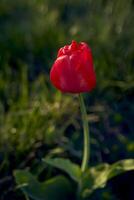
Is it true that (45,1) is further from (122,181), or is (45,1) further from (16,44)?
(122,181)

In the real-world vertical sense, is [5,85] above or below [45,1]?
below

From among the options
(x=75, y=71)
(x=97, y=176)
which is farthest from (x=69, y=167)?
(x=75, y=71)

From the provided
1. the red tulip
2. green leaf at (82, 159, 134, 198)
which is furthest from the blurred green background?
the red tulip

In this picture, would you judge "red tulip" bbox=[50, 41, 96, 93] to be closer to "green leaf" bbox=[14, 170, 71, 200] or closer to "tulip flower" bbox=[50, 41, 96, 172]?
"tulip flower" bbox=[50, 41, 96, 172]

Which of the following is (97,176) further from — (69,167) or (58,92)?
(58,92)

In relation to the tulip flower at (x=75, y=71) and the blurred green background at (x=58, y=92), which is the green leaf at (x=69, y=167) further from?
the tulip flower at (x=75, y=71)

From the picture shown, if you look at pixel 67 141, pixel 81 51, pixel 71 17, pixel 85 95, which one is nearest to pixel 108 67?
pixel 85 95
